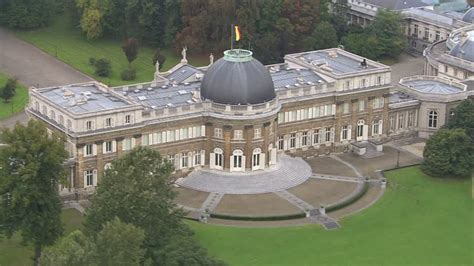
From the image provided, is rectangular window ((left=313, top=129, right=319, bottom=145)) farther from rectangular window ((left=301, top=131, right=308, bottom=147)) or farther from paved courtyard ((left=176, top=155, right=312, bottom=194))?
paved courtyard ((left=176, top=155, right=312, bottom=194))

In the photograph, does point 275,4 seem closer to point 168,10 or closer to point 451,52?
point 168,10

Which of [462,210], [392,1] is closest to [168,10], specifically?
[392,1]

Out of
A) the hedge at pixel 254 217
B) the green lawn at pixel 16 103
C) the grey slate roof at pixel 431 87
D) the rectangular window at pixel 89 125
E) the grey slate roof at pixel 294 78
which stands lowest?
the hedge at pixel 254 217

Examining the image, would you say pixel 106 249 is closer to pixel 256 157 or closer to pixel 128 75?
pixel 256 157

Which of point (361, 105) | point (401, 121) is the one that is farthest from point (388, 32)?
point (361, 105)

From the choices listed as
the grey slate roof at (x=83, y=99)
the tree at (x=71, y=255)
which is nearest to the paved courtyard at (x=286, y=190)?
the grey slate roof at (x=83, y=99)

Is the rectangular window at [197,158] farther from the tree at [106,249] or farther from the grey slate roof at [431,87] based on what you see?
Result: the tree at [106,249]
